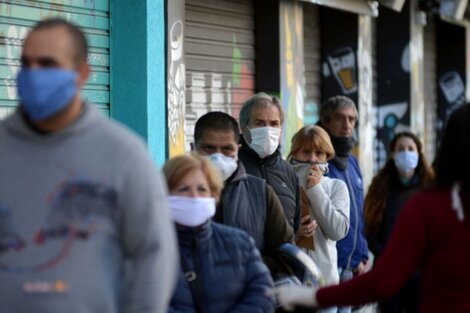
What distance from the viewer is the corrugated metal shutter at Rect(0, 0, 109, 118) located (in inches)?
293

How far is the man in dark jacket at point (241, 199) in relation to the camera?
17.8 ft

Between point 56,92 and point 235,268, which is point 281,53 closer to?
point 235,268

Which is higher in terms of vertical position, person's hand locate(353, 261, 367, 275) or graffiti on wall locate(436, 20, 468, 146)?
graffiti on wall locate(436, 20, 468, 146)

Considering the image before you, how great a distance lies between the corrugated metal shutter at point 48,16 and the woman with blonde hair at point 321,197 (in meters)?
1.79

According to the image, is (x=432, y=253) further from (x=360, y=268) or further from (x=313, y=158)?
(x=360, y=268)

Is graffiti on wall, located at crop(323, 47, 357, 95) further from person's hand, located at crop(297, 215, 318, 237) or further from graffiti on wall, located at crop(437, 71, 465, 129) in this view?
person's hand, located at crop(297, 215, 318, 237)

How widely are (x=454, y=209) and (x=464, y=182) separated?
4.9 inches

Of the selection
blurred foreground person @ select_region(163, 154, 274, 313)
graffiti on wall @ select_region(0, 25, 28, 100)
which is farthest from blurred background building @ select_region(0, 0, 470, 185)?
blurred foreground person @ select_region(163, 154, 274, 313)

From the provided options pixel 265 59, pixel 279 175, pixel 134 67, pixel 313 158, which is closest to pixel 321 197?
pixel 313 158

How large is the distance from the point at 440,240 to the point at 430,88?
1413 cm

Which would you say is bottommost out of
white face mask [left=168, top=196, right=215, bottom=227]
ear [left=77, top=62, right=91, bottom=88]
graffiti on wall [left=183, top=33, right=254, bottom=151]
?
white face mask [left=168, top=196, right=215, bottom=227]

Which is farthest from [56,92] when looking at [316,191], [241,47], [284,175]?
[241,47]

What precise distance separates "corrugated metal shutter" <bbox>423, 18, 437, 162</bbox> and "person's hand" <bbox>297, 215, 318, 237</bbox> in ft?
34.9

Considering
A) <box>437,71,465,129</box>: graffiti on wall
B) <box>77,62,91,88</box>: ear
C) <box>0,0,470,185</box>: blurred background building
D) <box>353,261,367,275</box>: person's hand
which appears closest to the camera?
<box>77,62,91,88</box>: ear
